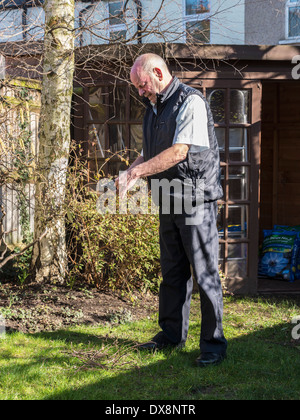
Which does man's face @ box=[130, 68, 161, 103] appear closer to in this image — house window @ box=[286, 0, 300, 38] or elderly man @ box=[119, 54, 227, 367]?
elderly man @ box=[119, 54, 227, 367]

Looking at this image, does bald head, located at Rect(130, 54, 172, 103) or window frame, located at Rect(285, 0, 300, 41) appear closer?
bald head, located at Rect(130, 54, 172, 103)

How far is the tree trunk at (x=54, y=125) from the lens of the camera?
5.92m

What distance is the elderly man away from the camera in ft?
11.8

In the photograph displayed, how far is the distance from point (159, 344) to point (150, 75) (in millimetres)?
1913

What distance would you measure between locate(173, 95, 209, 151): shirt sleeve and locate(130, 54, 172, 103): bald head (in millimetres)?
250

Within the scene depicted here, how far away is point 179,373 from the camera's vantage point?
3777 mm

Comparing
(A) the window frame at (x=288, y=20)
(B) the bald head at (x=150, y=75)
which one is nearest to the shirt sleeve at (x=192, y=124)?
(B) the bald head at (x=150, y=75)

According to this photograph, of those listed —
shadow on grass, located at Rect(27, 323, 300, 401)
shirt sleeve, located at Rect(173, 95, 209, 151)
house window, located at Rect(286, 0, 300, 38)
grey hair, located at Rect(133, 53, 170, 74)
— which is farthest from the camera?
house window, located at Rect(286, 0, 300, 38)

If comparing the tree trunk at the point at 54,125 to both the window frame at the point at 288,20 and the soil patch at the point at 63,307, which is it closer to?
the soil patch at the point at 63,307

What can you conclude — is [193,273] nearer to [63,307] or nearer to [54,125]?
[63,307]

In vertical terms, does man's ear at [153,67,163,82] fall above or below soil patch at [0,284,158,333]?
above

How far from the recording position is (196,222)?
3814mm

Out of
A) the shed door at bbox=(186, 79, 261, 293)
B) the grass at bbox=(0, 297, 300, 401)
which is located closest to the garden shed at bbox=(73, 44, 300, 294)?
the shed door at bbox=(186, 79, 261, 293)

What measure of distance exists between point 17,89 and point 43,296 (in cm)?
258
